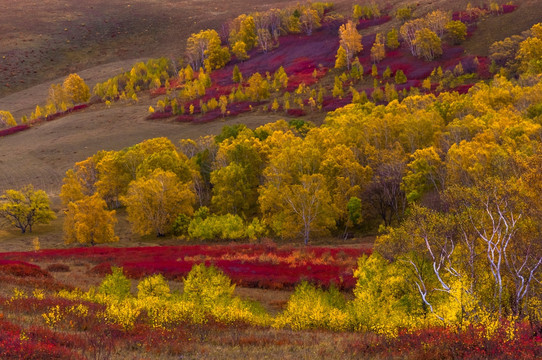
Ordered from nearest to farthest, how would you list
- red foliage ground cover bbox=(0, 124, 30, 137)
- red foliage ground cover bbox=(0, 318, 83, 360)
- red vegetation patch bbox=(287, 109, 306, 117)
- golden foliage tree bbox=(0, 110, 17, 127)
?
1. red foliage ground cover bbox=(0, 318, 83, 360)
2. red vegetation patch bbox=(287, 109, 306, 117)
3. red foliage ground cover bbox=(0, 124, 30, 137)
4. golden foliage tree bbox=(0, 110, 17, 127)

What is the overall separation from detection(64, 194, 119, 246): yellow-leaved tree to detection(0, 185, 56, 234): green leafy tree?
888 centimetres

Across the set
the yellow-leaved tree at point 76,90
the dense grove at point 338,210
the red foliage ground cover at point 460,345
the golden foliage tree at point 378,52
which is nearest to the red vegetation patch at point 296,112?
the dense grove at point 338,210

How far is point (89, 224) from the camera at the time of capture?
217 ft

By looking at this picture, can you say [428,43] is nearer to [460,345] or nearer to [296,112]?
[296,112]

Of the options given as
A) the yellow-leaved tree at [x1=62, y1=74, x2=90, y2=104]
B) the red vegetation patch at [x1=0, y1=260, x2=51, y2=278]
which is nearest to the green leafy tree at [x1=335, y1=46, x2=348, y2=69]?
the yellow-leaved tree at [x1=62, y1=74, x2=90, y2=104]

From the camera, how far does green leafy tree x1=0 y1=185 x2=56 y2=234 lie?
73062mm

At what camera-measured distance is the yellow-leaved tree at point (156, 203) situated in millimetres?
70188

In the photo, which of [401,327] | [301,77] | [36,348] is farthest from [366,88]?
[36,348]

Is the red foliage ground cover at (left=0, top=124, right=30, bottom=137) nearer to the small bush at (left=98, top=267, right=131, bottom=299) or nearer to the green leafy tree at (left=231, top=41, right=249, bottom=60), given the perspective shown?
the green leafy tree at (left=231, top=41, right=249, bottom=60)

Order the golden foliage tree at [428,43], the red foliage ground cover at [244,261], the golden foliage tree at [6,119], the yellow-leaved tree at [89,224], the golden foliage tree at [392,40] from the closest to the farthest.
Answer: the red foliage ground cover at [244,261], the yellow-leaved tree at [89,224], the golden foliage tree at [428,43], the golden foliage tree at [392,40], the golden foliage tree at [6,119]

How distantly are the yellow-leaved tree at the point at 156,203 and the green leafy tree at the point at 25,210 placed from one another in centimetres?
1378

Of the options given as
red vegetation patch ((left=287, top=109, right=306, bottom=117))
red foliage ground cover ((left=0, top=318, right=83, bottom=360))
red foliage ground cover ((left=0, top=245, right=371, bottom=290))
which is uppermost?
red foliage ground cover ((left=0, top=318, right=83, bottom=360))

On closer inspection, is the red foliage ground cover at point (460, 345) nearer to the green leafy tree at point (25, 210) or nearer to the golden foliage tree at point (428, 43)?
the green leafy tree at point (25, 210)

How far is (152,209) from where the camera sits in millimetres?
70688
